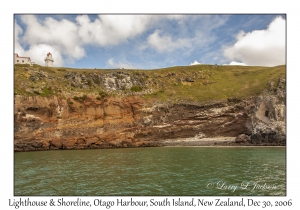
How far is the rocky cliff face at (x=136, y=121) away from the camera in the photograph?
47188mm

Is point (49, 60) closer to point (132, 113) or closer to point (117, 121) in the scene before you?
point (117, 121)

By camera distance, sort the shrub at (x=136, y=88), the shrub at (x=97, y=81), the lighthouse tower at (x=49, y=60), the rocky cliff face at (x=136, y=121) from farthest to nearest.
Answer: the lighthouse tower at (x=49, y=60) → the shrub at (x=136, y=88) → the shrub at (x=97, y=81) → the rocky cliff face at (x=136, y=121)

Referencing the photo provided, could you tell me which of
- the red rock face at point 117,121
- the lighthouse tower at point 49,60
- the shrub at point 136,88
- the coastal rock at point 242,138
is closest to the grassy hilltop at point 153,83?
the shrub at point 136,88

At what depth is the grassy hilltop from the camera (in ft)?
186

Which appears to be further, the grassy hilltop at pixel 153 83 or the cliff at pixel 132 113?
the grassy hilltop at pixel 153 83

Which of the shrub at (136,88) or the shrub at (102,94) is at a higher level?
the shrub at (136,88)

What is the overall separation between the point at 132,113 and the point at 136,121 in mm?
3192

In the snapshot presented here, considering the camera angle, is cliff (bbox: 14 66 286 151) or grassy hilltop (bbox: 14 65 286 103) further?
grassy hilltop (bbox: 14 65 286 103)

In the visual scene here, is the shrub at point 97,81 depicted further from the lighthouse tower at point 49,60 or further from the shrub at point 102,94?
the lighthouse tower at point 49,60

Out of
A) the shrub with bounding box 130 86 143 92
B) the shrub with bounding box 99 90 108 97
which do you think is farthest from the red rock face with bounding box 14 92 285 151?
the shrub with bounding box 130 86 143 92

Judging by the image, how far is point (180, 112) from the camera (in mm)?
56812

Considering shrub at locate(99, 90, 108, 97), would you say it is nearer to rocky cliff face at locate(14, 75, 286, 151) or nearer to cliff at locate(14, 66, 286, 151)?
cliff at locate(14, 66, 286, 151)

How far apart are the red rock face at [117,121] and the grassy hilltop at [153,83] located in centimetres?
356

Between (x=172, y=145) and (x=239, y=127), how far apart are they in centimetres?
1864
